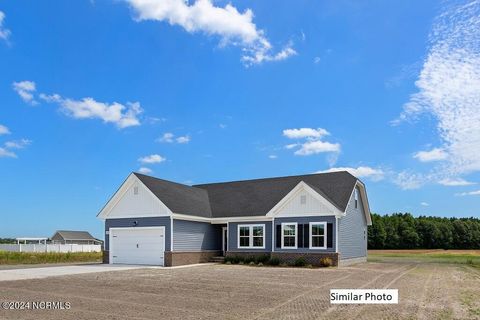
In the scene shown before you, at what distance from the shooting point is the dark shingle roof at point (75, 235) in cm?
7981

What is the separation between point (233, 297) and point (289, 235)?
1441 centimetres

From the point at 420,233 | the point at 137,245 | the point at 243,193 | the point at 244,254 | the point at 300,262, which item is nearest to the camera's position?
the point at 300,262

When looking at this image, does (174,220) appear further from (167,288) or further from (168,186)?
(167,288)

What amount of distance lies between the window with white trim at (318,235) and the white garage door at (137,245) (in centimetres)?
870

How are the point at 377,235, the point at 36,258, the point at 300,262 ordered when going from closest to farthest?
the point at 300,262 < the point at 36,258 < the point at 377,235

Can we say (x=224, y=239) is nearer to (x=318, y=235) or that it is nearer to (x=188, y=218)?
(x=188, y=218)

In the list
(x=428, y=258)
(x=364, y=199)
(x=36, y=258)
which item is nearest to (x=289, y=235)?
(x=364, y=199)

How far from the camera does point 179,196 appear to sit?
2927cm

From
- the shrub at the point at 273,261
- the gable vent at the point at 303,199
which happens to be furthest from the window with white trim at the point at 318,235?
the shrub at the point at 273,261

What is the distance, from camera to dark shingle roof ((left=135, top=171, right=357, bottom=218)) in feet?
89.6

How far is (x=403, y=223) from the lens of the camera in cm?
7288

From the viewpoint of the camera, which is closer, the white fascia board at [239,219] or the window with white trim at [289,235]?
the window with white trim at [289,235]

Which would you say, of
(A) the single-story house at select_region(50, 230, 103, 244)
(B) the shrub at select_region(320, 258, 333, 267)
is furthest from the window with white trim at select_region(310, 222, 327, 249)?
(A) the single-story house at select_region(50, 230, 103, 244)

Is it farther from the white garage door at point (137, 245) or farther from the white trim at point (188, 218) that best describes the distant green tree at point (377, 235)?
the white garage door at point (137, 245)
